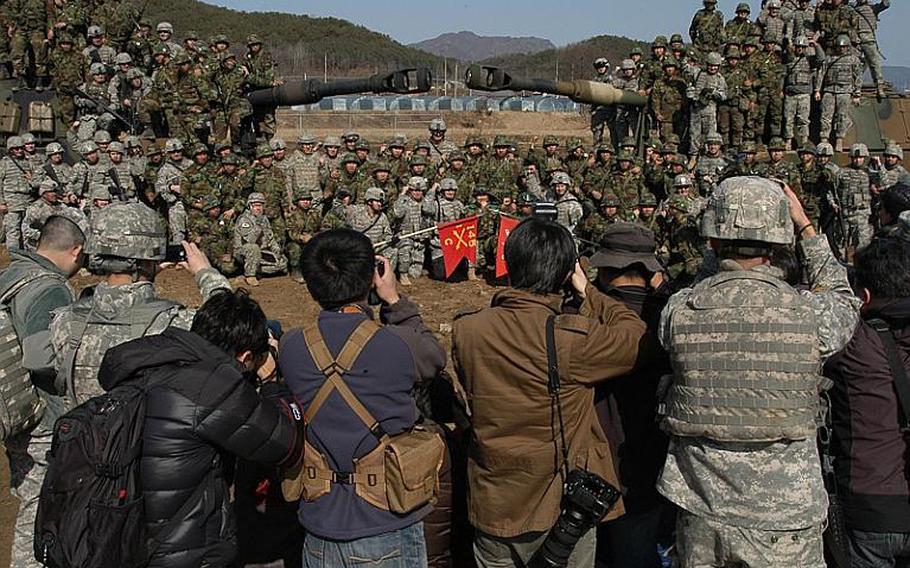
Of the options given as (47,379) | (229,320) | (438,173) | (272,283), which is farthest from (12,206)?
(229,320)

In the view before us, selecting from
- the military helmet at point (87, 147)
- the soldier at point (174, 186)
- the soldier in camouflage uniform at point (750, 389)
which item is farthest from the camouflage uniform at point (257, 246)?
the soldier in camouflage uniform at point (750, 389)

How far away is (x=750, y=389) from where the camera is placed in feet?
9.18

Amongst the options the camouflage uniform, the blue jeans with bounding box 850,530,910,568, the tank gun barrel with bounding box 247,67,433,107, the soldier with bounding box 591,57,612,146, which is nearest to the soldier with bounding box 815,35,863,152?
the soldier with bounding box 591,57,612,146

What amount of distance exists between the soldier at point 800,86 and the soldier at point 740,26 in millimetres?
1126

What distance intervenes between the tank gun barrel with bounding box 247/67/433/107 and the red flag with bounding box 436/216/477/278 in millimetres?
1839

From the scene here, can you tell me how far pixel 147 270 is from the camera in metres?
3.43

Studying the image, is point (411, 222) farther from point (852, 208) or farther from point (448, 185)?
point (852, 208)

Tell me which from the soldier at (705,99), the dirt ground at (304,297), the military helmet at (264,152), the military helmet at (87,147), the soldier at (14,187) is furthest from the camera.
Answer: the soldier at (705,99)

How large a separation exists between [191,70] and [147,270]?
1045 centimetres

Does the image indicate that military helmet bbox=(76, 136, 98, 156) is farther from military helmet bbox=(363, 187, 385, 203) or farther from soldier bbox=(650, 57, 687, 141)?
soldier bbox=(650, 57, 687, 141)

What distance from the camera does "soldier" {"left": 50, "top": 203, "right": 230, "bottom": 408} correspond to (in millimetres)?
3273

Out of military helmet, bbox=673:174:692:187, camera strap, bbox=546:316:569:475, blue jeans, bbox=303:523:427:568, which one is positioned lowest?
blue jeans, bbox=303:523:427:568

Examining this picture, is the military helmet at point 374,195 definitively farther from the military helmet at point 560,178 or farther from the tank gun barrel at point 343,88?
the military helmet at point 560,178

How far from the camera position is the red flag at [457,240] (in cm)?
1062
